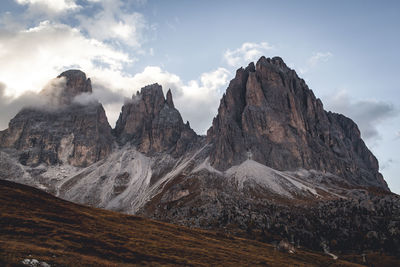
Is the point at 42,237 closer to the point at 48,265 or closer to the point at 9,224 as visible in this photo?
the point at 9,224

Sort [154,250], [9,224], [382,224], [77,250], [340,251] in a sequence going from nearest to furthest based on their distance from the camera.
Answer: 1. [77,250]
2. [9,224]
3. [154,250]
4. [340,251]
5. [382,224]

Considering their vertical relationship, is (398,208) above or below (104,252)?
above

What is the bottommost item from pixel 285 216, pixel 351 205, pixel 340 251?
pixel 340 251

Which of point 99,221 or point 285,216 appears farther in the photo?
point 285,216

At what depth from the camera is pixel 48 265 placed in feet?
121

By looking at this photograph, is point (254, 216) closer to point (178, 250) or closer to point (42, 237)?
point (178, 250)

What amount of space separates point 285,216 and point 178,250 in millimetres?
139539

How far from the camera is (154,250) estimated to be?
202ft

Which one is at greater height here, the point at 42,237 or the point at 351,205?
the point at 351,205

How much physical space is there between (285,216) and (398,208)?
228 ft

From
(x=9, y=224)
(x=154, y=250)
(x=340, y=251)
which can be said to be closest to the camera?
(x=9, y=224)

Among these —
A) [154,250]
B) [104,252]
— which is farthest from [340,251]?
[104,252]


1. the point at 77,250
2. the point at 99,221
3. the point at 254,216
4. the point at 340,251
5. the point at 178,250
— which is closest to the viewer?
the point at 77,250

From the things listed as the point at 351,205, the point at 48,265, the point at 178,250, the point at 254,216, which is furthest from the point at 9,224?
the point at 351,205
